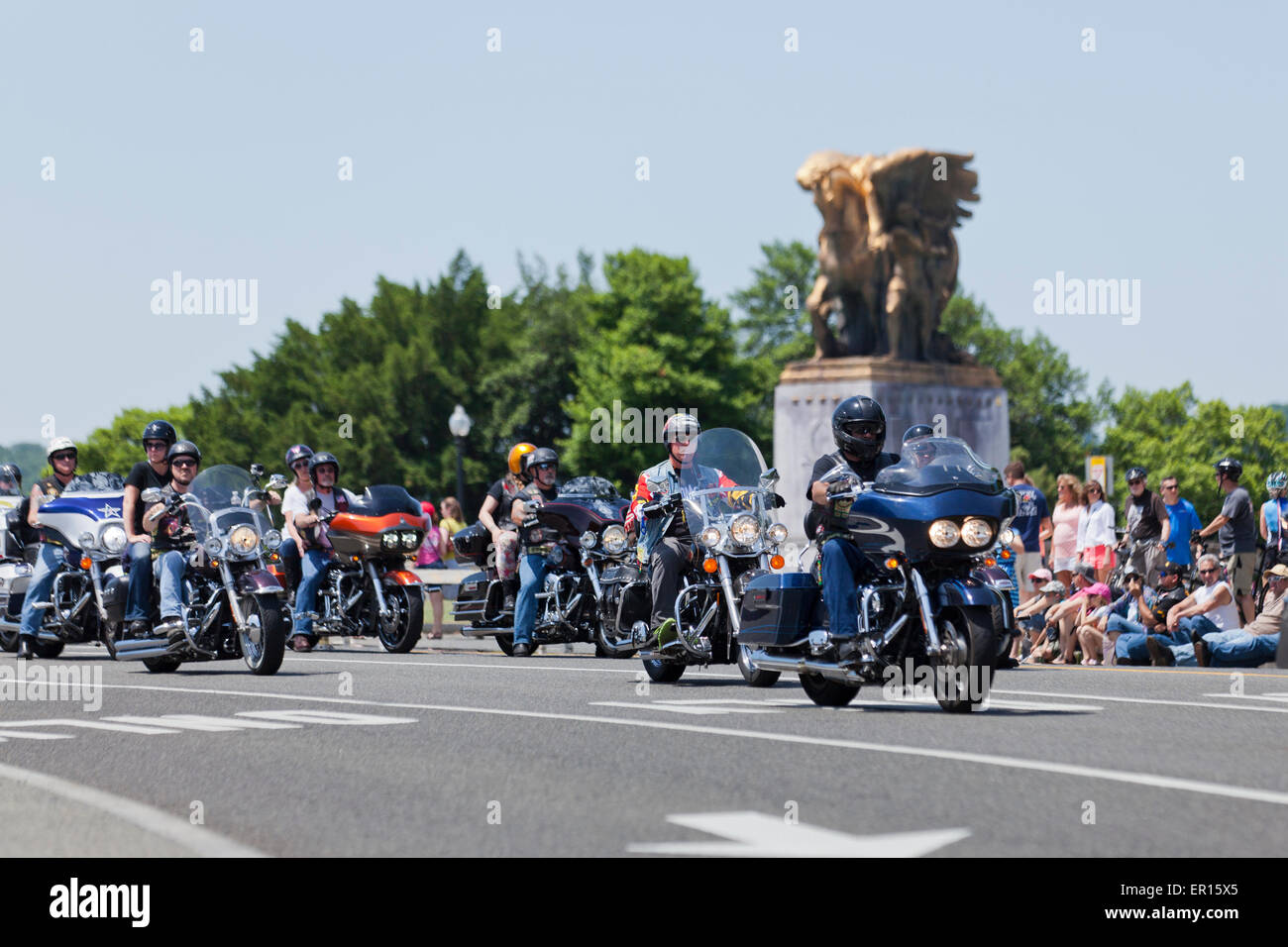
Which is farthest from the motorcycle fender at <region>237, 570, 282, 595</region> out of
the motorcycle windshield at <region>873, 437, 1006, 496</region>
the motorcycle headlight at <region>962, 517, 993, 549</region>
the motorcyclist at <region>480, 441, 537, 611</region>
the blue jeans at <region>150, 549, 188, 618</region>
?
the motorcycle headlight at <region>962, 517, 993, 549</region>

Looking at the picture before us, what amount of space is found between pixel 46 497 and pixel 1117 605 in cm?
971

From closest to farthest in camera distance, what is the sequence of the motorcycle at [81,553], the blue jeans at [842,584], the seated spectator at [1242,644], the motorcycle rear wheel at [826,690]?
the blue jeans at [842,584]
the motorcycle rear wheel at [826,690]
the seated spectator at [1242,644]
the motorcycle at [81,553]

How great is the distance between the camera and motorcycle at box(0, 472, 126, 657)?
1645cm

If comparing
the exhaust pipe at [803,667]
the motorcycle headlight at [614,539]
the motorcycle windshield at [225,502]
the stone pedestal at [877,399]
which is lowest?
the exhaust pipe at [803,667]

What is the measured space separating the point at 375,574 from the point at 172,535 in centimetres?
386

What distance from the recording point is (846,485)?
437 inches

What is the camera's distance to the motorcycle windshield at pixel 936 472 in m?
10.6

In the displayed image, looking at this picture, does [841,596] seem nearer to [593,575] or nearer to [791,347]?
[593,575]

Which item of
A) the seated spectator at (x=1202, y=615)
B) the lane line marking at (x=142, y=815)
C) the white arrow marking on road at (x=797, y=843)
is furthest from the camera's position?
the seated spectator at (x=1202, y=615)

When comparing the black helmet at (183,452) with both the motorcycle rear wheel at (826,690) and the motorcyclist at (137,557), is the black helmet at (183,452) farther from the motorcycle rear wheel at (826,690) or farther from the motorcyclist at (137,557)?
the motorcycle rear wheel at (826,690)

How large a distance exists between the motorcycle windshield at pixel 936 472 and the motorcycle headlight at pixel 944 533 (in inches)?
→ 8.1

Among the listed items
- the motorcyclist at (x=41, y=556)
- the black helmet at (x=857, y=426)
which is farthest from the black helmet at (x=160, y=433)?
the black helmet at (x=857, y=426)

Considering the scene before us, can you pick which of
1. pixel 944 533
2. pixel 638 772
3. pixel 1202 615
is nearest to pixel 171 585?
pixel 944 533
